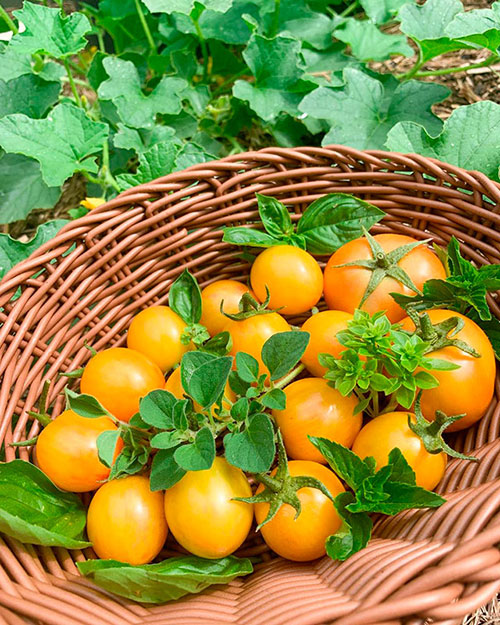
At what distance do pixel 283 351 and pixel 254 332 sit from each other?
0.11 m

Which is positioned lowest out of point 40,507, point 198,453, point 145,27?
point 40,507

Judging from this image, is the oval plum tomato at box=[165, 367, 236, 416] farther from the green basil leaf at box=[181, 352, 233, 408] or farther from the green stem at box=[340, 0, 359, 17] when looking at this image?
the green stem at box=[340, 0, 359, 17]

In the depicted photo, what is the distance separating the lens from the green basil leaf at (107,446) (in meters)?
0.69

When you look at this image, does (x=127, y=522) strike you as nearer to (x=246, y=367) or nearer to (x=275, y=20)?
(x=246, y=367)

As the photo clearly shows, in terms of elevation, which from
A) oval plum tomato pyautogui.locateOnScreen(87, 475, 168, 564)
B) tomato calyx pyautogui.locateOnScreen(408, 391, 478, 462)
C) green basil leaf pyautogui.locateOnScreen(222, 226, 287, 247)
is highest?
green basil leaf pyautogui.locateOnScreen(222, 226, 287, 247)

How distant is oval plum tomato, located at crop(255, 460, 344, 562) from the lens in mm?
698

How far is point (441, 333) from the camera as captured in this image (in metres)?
0.78

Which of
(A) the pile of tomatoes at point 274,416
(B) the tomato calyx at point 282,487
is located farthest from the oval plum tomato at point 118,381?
(B) the tomato calyx at point 282,487

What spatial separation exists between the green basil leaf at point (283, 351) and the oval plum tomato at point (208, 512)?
5.3 inches

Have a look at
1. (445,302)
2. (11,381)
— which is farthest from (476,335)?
(11,381)

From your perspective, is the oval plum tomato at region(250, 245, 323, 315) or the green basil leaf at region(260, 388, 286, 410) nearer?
the green basil leaf at region(260, 388, 286, 410)

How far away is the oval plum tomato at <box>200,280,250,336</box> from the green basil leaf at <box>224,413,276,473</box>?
242 millimetres

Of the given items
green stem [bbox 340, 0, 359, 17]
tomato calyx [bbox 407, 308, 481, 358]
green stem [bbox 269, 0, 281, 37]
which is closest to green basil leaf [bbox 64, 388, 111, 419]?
tomato calyx [bbox 407, 308, 481, 358]

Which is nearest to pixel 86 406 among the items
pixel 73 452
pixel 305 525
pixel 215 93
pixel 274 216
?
pixel 73 452
